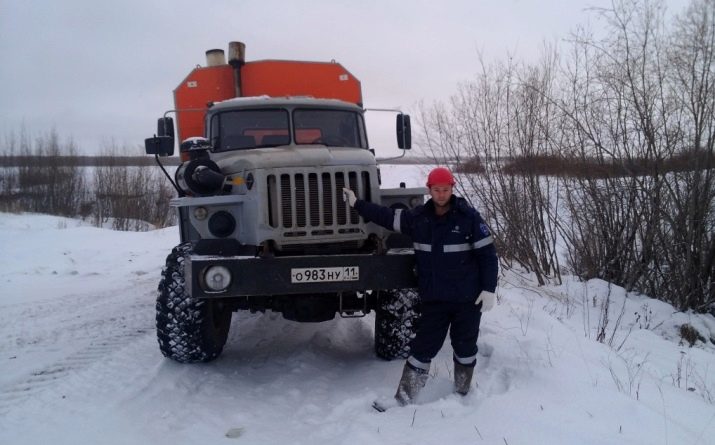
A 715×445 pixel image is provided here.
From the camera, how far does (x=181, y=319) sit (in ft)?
14.2

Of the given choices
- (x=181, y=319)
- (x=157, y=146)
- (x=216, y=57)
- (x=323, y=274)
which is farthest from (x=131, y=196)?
(x=323, y=274)

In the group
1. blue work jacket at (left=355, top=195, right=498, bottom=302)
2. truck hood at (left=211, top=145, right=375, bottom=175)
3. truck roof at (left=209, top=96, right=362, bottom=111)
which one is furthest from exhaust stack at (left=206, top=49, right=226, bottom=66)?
blue work jacket at (left=355, top=195, right=498, bottom=302)

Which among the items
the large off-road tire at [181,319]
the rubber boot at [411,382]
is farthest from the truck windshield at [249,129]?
the rubber boot at [411,382]

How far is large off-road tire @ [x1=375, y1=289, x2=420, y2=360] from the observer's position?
14.9ft

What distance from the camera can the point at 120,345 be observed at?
5328mm

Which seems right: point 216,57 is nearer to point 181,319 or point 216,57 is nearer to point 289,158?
point 289,158

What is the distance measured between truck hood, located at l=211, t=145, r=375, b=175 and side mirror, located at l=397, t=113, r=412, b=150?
5.88ft

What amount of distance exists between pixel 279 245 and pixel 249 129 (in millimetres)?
1806

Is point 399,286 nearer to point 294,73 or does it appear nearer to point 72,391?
point 72,391

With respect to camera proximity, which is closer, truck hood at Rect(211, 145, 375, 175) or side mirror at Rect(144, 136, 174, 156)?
truck hood at Rect(211, 145, 375, 175)

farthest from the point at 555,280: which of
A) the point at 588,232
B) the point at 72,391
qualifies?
the point at 72,391

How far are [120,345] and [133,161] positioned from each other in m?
25.0

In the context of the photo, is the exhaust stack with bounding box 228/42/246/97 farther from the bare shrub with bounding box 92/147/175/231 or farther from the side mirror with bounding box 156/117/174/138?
the bare shrub with bounding box 92/147/175/231

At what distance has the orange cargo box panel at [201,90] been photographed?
679 centimetres
